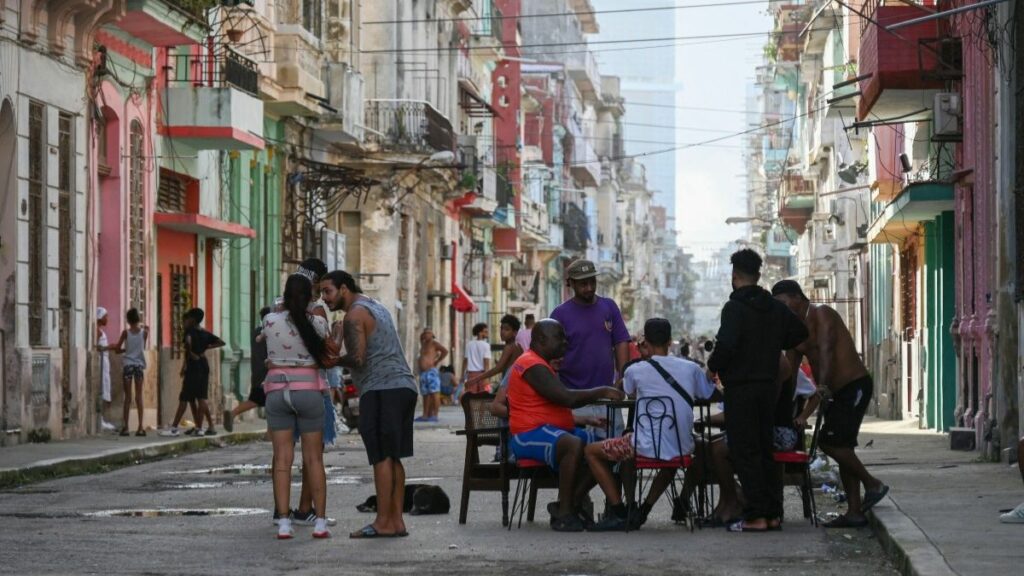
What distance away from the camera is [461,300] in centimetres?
5934

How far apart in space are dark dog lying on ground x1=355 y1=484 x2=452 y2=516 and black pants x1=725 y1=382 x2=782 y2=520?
2.52m

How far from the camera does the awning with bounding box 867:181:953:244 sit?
2995 cm

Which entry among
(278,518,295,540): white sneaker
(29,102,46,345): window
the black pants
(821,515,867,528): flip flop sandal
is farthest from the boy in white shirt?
(29,102,46,345): window

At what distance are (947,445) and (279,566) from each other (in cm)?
1475

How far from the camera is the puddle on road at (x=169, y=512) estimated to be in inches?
604

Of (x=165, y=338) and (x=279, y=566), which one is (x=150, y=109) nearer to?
(x=165, y=338)

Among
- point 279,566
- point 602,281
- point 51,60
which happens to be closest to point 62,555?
point 279,566

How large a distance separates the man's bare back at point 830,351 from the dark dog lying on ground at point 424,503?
2.81m

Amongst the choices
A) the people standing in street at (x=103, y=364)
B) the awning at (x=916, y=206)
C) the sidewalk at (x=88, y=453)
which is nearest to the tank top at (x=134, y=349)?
the people standing in street at (x=103, y=364)

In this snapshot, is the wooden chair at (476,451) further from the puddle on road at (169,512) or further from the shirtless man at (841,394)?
the shirtless man at (841,394)

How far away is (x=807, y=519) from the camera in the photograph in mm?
14742

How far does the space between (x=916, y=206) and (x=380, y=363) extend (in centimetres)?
1850

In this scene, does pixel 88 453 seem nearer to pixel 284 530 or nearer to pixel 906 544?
pixel 284 530

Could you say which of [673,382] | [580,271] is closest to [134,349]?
[580,271]
